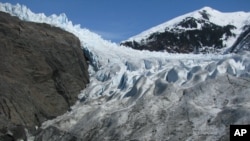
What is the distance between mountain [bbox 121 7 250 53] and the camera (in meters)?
83.2

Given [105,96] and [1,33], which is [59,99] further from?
[1,33]

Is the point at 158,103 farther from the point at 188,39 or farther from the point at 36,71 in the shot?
the point at 188,39

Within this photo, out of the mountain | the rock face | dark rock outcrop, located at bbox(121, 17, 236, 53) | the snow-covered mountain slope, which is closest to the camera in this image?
the snow-covered mountain slope

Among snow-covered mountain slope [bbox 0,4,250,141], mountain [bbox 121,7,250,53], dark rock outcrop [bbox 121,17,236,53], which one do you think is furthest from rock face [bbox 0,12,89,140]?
dark rock outcrop [bbox 121,17,236,53]

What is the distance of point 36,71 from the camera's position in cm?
4212

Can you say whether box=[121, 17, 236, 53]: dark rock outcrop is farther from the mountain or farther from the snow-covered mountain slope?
the snow-covered mountain slope

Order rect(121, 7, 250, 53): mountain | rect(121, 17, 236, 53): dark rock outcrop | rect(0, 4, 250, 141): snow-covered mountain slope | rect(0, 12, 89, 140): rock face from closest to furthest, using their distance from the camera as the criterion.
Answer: rect(0, 4, 250, 141): snow-covered mountain slope → rect(0, 12, 89, 140): rock face → rect(121, 17, 236, 53): dark rock outcrop → rect(121, 7, 250, 53): mountain

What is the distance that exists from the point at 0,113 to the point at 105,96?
7.94 m

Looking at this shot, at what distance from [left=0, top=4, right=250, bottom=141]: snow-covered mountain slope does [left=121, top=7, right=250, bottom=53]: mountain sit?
38447 millimetres

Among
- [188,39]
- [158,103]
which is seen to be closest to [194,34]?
[188,39]

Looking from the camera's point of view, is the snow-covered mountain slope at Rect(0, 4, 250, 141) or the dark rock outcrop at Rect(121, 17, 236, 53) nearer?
the snow-covered mountain slope at Rect(0, 4, 250, 141)

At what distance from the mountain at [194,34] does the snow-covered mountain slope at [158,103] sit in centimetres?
3845

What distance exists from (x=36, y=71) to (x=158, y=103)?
13.6 m

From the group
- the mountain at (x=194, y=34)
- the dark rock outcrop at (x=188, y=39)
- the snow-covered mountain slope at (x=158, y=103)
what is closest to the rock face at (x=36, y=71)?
the snow-covered mountain slope at (x=158, y=103)
